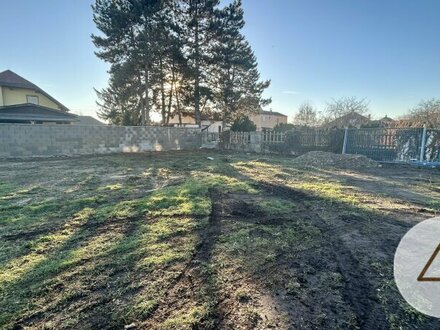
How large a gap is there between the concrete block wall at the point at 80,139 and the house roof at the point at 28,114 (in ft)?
24.4

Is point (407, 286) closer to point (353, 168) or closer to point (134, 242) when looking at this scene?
point (134, 242)

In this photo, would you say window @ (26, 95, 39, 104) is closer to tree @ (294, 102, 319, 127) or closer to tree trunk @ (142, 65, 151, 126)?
tree trunk @ (142, 65, 151, 126)

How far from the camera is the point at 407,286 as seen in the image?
86.9 inches

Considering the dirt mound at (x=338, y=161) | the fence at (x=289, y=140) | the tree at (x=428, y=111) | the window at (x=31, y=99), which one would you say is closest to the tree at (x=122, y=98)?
the window at (x=31, y=99)

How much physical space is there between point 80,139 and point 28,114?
882cm

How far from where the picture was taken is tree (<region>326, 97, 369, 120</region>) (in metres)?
26.1

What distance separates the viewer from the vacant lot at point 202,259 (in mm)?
1823

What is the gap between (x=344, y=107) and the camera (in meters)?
26.8

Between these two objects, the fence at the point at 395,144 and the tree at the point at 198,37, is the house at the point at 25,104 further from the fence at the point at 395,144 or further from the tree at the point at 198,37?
the fence at the point at 395,144

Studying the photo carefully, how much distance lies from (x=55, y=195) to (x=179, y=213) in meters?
3.01

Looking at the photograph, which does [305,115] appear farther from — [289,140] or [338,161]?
[338,161]

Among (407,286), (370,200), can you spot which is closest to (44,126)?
(370,200)

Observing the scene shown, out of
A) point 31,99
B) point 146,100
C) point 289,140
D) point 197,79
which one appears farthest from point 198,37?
point 31,99

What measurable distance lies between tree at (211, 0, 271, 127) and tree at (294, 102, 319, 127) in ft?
33.7
